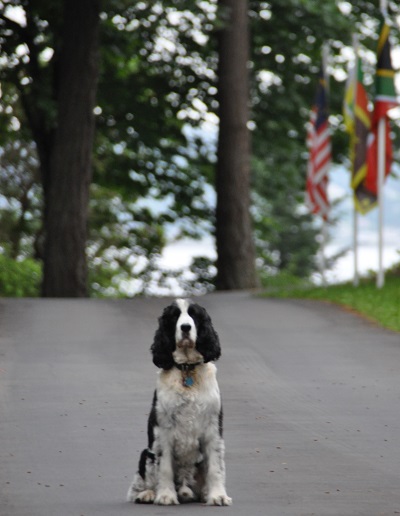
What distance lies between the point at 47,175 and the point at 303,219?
3753cm

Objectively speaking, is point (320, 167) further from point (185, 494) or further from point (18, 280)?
point (185, 494)

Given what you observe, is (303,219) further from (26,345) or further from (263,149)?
(26,345)

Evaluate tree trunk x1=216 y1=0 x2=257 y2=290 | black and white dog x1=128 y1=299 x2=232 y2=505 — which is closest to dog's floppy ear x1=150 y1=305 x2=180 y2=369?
black and white dog x1=128 y1=299 x2=232 y2=505

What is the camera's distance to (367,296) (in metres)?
24.6

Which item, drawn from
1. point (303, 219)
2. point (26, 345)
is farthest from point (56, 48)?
point (303, 219)

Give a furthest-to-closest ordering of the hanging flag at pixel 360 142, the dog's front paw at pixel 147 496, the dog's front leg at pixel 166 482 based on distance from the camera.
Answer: the hanging flag at pixel 360 142, the dog's front paw at pixel 147 496, the dog's front leg at pixel 166 482

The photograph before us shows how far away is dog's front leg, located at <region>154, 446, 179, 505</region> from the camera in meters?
8.46

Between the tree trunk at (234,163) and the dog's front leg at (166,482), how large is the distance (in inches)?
914

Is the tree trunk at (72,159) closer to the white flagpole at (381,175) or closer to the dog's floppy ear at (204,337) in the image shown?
the white flagpole at (381,175)

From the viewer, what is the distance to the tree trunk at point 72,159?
28516mm

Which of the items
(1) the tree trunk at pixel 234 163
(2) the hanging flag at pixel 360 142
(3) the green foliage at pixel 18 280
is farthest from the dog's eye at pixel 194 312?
(3) the green foliage at pixel 18 280

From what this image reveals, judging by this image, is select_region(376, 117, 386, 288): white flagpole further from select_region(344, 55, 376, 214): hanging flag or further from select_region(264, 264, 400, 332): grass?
select_region(344, 55, 376, 214): hanging flag

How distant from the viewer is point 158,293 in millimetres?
42094

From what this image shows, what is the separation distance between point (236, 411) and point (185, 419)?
4854 mm
